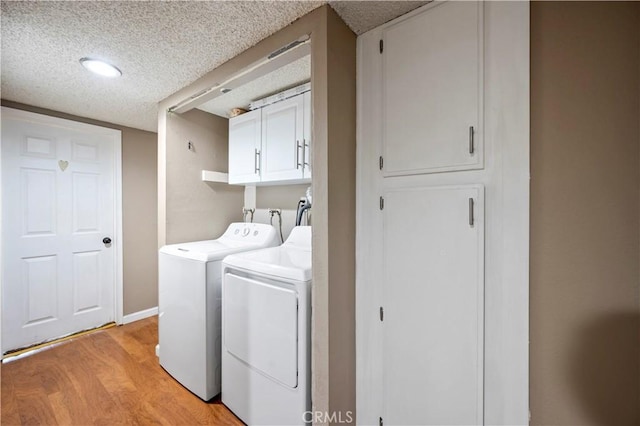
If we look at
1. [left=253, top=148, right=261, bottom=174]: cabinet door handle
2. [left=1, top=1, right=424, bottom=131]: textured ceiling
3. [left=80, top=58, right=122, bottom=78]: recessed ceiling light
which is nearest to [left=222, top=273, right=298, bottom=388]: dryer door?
[left=253, top=148, right=261, bottom=174]: cabinet door handle

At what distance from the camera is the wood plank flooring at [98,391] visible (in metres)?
1.64

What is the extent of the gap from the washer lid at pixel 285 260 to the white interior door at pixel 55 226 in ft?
6.89

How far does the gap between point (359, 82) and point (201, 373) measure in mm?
2073

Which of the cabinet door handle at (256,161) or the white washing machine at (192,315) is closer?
the white washing machine at (192,315)

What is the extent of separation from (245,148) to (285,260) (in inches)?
47.6

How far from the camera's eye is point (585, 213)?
0.93 meters

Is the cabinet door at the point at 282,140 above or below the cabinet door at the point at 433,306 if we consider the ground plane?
above

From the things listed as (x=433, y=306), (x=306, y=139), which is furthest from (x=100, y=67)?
(x=433, y=306)

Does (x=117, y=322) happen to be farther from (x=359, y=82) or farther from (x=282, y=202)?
(x=359, y=82)

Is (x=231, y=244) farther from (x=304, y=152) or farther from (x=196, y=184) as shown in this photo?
(x=304, y=152)

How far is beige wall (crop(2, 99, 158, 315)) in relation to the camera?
9.82ft

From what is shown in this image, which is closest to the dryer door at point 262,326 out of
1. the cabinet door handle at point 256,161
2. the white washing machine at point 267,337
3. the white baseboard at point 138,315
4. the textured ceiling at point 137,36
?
the white washing machine at point 267,337

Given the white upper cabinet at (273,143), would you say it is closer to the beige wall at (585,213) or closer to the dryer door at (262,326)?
the dryer door at (262,326)

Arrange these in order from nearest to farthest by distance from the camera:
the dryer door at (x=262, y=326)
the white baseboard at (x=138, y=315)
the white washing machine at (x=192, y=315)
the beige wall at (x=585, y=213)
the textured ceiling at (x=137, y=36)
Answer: the beige wall at (x=585, y=213) → the textured ceiling at (x=137, y=36) → the dryer door at (x=262, y=326) → the white washing machine at (x=192, y=315) → the white baseboard at (x=138, y=315)
